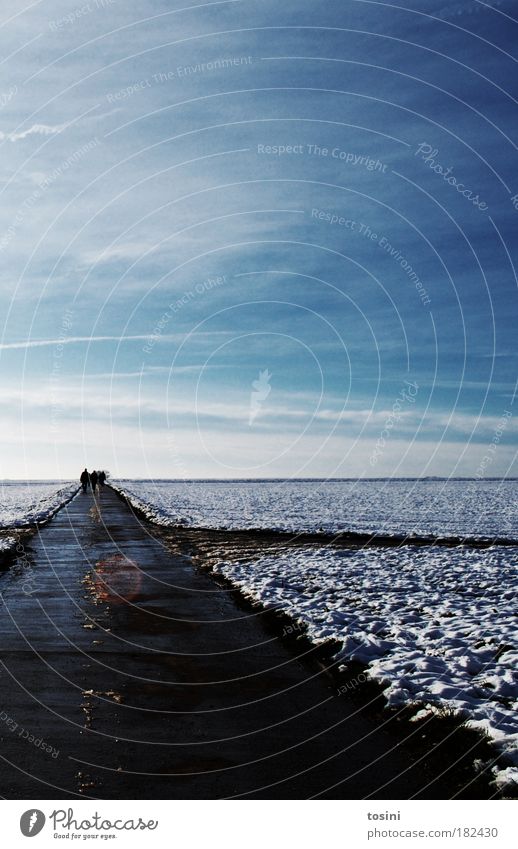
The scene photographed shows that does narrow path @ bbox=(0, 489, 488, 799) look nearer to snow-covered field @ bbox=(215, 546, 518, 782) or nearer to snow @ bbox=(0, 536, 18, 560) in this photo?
snow-covered field @ bbox=(215, 546, 518, 782)

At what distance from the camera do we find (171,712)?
7.65 meters

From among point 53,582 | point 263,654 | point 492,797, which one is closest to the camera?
point 492,797

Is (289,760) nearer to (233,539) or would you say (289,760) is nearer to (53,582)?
(53,582)

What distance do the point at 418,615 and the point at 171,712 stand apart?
20.3 ft

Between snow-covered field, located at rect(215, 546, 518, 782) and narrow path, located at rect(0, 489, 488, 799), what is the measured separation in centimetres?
92

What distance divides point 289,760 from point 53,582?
11.3m

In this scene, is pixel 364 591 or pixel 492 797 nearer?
pixel 492 797

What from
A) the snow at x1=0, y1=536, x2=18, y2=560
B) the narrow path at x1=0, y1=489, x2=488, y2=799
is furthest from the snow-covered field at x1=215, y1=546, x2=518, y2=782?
the snow at x1=0, y1=536, x2=18, y2=560

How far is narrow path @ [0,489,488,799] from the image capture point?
19.3 ft

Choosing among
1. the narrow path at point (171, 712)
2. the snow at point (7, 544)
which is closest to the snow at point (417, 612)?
the narrow path at point (171, 712)

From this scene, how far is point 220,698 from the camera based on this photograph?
8.23 meters

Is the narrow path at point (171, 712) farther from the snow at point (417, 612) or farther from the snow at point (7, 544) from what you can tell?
the snow at point (7, 544)

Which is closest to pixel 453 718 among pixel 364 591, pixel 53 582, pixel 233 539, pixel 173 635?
pixel 173 635

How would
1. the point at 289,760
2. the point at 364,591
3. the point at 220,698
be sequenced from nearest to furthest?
the point at 289,760, the point at 220,698, the point at 364,591
